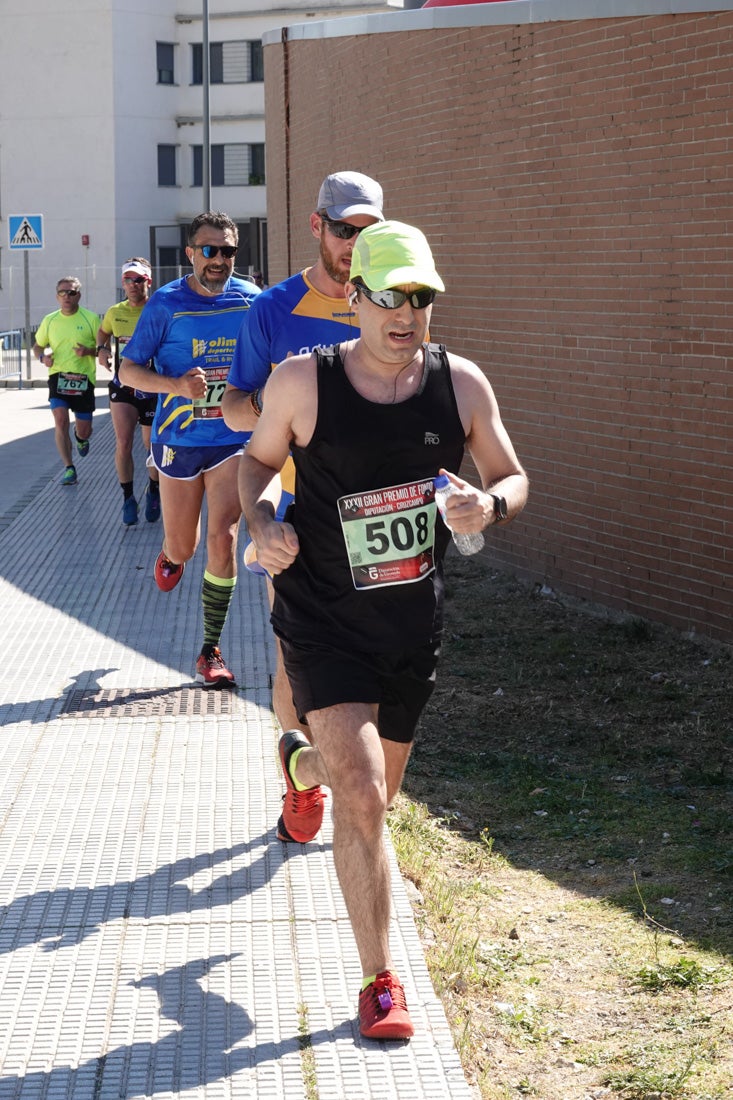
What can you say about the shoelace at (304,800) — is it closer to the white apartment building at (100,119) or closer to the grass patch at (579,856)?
the grass patch at (579,856)

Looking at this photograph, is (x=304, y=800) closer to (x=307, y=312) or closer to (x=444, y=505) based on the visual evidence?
(x=444, y=505)

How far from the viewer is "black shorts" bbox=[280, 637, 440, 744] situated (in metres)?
4.04

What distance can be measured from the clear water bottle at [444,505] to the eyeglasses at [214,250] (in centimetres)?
350

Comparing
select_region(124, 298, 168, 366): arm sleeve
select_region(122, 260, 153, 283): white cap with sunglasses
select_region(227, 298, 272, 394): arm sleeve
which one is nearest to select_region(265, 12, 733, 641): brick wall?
select_region(122, 260, 153, 283): white cap with sunglasses

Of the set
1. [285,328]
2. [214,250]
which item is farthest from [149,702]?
[285,328]

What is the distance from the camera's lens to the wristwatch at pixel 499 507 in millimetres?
3970

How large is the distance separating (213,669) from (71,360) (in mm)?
8401

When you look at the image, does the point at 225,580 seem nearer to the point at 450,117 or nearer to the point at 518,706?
the point at 518,706

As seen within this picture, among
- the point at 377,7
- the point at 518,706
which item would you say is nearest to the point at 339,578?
the point at 518,706

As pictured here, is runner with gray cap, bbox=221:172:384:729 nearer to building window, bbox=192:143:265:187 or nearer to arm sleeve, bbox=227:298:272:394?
arm sleeve, bbox=227:298:272:394

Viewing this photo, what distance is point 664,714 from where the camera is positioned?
24.8 feet

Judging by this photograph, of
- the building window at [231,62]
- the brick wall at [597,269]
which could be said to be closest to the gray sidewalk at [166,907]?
the brick wall at [597,269]

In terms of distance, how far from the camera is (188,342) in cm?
757

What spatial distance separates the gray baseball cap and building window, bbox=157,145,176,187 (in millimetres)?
51241
